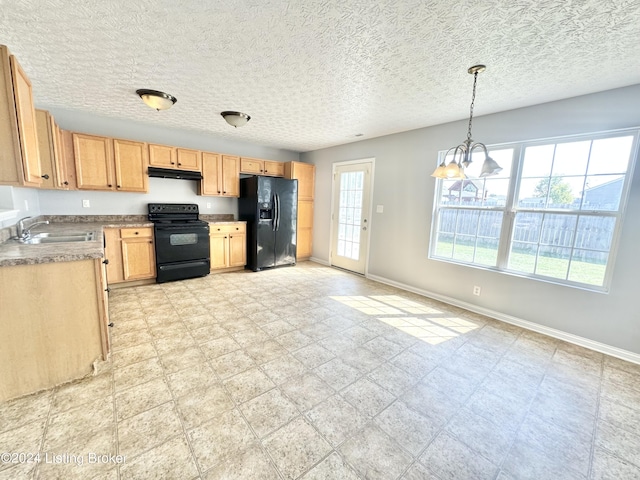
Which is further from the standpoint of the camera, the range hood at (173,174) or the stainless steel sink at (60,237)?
the range hood at (173,174)

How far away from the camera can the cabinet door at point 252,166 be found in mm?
4898

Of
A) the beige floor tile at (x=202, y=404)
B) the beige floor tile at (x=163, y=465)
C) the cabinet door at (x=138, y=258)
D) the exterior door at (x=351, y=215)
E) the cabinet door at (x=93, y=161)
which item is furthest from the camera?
the exterior door at (x=351, y=215)

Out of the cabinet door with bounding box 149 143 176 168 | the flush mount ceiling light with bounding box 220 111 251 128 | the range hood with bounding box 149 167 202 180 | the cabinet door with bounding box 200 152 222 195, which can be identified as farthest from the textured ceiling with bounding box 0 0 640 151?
the cabinet door with bounding box 200 152 222 195

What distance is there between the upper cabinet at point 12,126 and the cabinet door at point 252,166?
320 cm

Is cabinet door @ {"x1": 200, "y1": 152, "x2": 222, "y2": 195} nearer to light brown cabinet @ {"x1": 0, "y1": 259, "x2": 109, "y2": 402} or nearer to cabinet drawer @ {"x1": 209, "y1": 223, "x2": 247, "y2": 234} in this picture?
cabinet drawer @ {"x1": 209, "y1": 223, "x2": 247, "y2": 234}

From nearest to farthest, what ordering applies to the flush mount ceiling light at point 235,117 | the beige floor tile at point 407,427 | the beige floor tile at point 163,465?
the beige floor tile at point 163,465
the beige floor tile at point 407,427
the flush mount ceiling light at point 235,117

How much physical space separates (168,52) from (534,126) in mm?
3578

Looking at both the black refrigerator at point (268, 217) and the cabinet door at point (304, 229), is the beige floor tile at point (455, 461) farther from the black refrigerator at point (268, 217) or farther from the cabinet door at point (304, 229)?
the cabinet door at point (304, 229)

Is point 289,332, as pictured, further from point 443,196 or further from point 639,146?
point 639,146

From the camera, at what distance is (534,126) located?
2.80 meters

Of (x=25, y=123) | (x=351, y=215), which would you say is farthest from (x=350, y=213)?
(x=25, y=123)

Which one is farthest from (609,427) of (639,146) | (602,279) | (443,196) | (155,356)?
(155,356)

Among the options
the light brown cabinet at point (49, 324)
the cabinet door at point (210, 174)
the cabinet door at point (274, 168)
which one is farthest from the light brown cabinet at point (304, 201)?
the light brown cabinet at point (49, 324)

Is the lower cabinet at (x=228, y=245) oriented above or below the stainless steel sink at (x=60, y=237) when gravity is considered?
below
